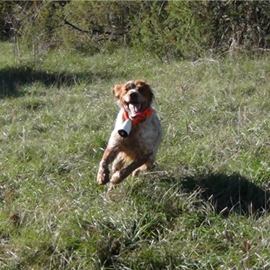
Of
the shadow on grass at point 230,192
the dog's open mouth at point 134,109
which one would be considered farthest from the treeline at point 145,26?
the shadow on grass at point 230,192

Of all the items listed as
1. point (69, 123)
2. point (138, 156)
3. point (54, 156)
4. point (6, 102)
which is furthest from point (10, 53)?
point (138, 156)

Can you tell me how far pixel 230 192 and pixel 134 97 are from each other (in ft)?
3.77

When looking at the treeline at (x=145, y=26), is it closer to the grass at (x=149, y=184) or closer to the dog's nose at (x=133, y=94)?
the grass at (x=149, y=184)

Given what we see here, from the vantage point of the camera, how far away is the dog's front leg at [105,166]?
5.63 meters

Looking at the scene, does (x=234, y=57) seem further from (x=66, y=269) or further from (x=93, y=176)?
(x=66, y=269)

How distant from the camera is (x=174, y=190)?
5.41 metres

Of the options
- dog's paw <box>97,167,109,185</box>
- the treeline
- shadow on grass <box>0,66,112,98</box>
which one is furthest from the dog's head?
the treeline

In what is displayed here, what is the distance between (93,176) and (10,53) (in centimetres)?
896

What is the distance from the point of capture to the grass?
15.4 feet

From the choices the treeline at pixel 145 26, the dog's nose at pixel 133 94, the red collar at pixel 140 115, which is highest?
the dog's nose at pixel 133 94

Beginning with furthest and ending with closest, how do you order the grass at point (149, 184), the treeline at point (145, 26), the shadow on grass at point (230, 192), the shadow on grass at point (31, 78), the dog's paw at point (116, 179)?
the treeline at point (145, 26), the shadow on grass at point (31, 78), the dog's paw at point (116, 179), the shadow on grass at point (230, 192), the grass at point (149, 184)

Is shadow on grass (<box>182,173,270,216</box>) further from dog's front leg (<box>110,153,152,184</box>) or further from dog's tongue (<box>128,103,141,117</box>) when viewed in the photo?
dog's tongue (<box>128,103,141,117</box>)

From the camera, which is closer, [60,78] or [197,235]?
[197,235]

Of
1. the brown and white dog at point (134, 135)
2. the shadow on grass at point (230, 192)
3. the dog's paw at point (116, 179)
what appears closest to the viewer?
the shadow on grass at point (230, 192)
